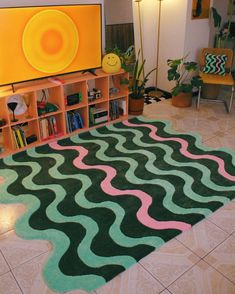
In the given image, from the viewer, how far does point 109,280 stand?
2.05m

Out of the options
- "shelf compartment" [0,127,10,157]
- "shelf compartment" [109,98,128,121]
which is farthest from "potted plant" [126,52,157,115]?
"shelf compartment" [0,127,10,157]

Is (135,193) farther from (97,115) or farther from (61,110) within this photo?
(97,115)

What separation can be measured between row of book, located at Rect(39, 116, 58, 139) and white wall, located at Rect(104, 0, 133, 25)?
59.6 inches

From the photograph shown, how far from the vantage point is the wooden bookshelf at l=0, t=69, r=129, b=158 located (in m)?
3.42

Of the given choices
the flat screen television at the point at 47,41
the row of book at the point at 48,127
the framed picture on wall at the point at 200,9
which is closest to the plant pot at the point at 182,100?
the framed picture on wall at the point at 200,9

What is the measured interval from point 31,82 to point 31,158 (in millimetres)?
868

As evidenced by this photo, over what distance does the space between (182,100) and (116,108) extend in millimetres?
1072

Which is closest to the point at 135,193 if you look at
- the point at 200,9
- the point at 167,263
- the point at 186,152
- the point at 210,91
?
the point at 167,263

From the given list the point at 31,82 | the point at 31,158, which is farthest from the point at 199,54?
the point at 31,158

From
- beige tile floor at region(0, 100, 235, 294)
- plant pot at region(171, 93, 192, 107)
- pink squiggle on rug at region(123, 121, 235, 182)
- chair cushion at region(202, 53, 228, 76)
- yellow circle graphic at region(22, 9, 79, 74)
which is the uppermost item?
yellow circle graphic at region(22, 9, 79, 74)

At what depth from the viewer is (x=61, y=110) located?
366 centimetres

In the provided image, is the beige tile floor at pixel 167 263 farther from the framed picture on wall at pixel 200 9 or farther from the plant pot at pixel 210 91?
the framed picture on wall at pixel 200 9

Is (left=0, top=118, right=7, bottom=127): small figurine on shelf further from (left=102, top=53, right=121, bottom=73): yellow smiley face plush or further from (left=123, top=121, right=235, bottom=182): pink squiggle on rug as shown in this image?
(left=123, top=121, right=235, bottom=182): pink squiggle on rug

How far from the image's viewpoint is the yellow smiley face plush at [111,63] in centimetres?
383
